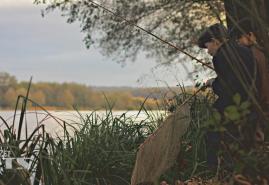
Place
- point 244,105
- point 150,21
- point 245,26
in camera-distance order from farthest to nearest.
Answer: point 150,21, point 245,26, point 244,105

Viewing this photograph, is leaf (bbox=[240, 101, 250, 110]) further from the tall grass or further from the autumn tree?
the autumn tree

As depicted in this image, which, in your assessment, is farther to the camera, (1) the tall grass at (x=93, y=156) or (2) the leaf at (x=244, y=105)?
(1) the tall grass at (x=93, y=156)

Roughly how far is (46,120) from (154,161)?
73.4 inches

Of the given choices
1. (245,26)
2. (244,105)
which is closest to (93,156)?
(245,26)

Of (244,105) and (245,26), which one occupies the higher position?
(245,26)

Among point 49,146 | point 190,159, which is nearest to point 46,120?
point 49,146

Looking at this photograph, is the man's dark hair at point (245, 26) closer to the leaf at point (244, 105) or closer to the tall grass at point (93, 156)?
the leaf at point (244, 105)

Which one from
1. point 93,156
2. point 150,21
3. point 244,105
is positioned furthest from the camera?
point 150,21

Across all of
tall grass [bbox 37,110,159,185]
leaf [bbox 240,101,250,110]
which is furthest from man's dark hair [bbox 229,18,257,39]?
tall grass [bbox 37,110,159,185]

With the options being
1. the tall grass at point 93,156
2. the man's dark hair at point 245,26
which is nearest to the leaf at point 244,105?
the man's dark hair at point 245,26

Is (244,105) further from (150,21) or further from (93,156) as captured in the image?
(150,21)

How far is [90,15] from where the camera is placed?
12.8m

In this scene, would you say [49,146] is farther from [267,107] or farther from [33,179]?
[267,107]

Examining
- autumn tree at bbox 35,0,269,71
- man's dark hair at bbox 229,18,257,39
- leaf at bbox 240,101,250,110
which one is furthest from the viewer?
autumn tree at bbox 35,0,269,71
